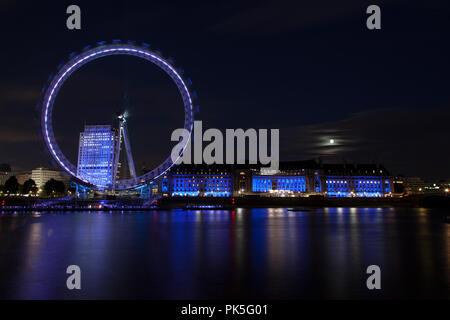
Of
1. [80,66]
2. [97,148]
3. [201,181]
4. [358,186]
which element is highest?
[80,66]

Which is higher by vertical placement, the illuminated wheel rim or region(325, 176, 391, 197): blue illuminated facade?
the illuminated wheel rim

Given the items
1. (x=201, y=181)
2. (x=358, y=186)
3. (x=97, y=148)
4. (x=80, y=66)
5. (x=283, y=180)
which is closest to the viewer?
(x=80, y=66)

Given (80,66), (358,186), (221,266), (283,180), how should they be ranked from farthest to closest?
(358,186)
(283,180)
(80,66)
(221,266)

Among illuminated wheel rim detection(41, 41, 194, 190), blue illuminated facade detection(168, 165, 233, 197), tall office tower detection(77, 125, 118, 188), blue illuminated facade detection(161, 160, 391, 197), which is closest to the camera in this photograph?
illuminated wheel rim detection(41, 41, 194, 190)

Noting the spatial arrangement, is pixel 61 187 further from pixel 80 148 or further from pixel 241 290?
pixel 241 290

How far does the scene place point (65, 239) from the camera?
65.2 ft

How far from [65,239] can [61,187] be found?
77.2 meters

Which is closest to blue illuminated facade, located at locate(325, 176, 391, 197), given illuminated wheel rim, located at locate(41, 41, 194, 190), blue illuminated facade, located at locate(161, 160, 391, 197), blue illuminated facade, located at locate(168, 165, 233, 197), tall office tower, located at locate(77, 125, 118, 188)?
blue illuminated facade, located at locate(161, 160, 391, 197)

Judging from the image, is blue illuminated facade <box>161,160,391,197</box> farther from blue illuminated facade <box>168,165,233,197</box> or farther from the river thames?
the river thames

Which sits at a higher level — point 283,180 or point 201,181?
point 283,180

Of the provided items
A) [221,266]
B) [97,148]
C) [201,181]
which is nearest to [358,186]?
[201,181]

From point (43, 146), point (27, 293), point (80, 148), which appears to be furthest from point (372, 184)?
point (27, 293)

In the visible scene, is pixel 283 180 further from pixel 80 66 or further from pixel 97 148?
pixel 80 66
